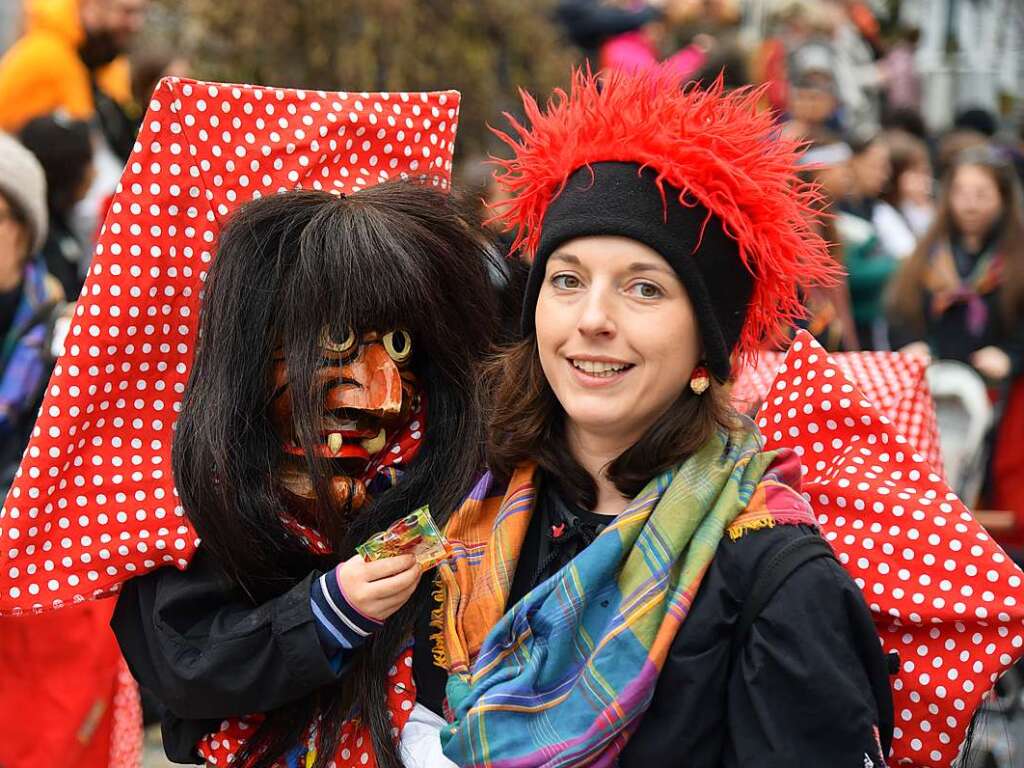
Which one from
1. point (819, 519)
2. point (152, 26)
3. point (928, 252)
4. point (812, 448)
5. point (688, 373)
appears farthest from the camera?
point (152, 26)

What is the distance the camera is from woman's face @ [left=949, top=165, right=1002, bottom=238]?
5156 mm

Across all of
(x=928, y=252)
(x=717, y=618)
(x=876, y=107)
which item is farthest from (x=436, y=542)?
(x=876, y=107)

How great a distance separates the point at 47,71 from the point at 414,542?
4551mm

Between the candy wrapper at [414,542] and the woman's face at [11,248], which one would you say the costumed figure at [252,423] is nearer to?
the candy wrapper at [414,542]

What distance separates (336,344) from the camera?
2.14m

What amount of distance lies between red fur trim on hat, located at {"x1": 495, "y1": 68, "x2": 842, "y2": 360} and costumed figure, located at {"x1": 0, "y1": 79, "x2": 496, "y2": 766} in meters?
0.28

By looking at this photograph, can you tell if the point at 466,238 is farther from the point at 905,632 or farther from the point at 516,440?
the point at 905,632

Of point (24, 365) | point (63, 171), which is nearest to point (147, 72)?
point (63, 171)

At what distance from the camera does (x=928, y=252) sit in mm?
5160

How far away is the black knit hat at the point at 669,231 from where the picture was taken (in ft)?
6.21

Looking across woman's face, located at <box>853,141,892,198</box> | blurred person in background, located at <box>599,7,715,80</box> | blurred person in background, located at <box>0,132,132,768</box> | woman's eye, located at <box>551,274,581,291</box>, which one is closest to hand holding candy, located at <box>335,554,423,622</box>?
woman's eye, located at <box>551,274,581,291</box>

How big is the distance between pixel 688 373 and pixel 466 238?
1.63 ft

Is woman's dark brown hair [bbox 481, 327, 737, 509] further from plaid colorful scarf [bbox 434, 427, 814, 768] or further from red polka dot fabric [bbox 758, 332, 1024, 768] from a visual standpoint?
red polka dot fabric [bbox 758, 332, 1024, 768]

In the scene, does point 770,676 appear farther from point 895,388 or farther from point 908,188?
point 908,188
